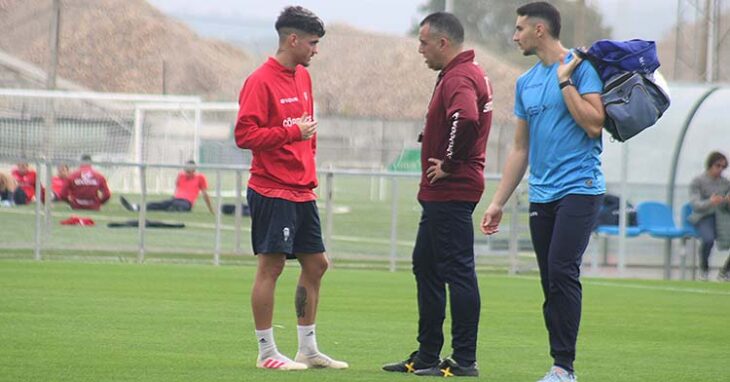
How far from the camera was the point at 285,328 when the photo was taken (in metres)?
11.8

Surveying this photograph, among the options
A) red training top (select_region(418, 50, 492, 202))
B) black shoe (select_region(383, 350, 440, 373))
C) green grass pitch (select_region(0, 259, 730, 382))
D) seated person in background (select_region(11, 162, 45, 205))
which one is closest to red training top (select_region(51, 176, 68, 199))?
seated person in background (select_region(11, 162, 45, 205))

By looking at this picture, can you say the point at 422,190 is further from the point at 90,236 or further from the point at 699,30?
→ the point at 699,30

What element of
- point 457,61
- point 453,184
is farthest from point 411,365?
point 457,61

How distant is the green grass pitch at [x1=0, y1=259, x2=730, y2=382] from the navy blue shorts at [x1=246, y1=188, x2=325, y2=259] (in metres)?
0.76

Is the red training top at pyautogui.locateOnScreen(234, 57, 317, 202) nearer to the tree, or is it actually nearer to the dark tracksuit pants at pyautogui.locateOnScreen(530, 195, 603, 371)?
the dark tracksuit pants at pyautogui.locateOnScreen(530, 195, 603, 371)

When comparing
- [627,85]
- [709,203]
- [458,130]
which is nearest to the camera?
[627,85]

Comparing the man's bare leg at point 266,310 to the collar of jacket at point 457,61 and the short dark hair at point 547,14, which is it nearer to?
the collar of jacket at point 457,61

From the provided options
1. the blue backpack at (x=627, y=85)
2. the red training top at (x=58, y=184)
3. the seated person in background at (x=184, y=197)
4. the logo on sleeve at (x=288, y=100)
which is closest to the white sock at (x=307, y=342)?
the logo on sleeve at (x=288, y=100)

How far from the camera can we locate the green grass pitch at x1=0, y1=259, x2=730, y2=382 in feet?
29.7

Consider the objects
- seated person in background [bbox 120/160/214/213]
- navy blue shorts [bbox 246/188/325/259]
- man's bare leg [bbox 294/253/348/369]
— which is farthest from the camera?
seated person in background [bbox 120/160/214/213]

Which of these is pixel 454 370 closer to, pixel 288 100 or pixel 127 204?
pixel 288 100

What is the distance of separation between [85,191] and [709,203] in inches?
389

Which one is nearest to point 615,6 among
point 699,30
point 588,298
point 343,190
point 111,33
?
point 699,30

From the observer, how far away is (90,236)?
22.3 meters
